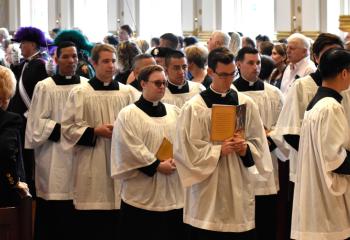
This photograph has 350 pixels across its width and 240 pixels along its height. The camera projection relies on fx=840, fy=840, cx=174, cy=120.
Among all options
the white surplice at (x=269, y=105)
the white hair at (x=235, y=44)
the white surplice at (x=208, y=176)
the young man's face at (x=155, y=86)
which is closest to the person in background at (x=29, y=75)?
the young man's face at (x=155, y=86)

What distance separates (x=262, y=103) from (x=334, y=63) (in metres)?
2.22

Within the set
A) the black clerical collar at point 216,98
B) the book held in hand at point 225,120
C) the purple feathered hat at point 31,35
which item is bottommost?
the book held in hand at point 225,120

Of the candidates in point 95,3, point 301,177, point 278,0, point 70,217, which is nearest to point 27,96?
point 70,217

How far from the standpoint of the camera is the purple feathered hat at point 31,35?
977 centimetres

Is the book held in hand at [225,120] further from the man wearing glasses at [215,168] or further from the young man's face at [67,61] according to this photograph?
the young man's face at [67,61]

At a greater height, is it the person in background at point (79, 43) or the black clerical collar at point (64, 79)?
the person in background at point (79, 43)

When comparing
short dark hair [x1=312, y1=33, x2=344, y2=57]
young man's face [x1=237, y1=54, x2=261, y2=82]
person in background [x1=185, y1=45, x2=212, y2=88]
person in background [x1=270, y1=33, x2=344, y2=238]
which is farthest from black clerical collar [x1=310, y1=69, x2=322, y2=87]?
person in background [x1=185, y1=45, x2=212, y2=88]

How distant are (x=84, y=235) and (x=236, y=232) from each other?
6.92 feet

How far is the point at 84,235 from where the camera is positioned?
8383 mm

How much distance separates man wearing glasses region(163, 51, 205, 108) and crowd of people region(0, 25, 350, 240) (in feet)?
0.05

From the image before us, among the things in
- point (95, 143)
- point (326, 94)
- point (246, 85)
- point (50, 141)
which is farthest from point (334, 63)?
point (50, 141)

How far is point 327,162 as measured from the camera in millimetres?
6203

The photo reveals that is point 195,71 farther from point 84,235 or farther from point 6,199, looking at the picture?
point 6,199

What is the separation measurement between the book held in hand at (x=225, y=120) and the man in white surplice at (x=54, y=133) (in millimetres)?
2333
